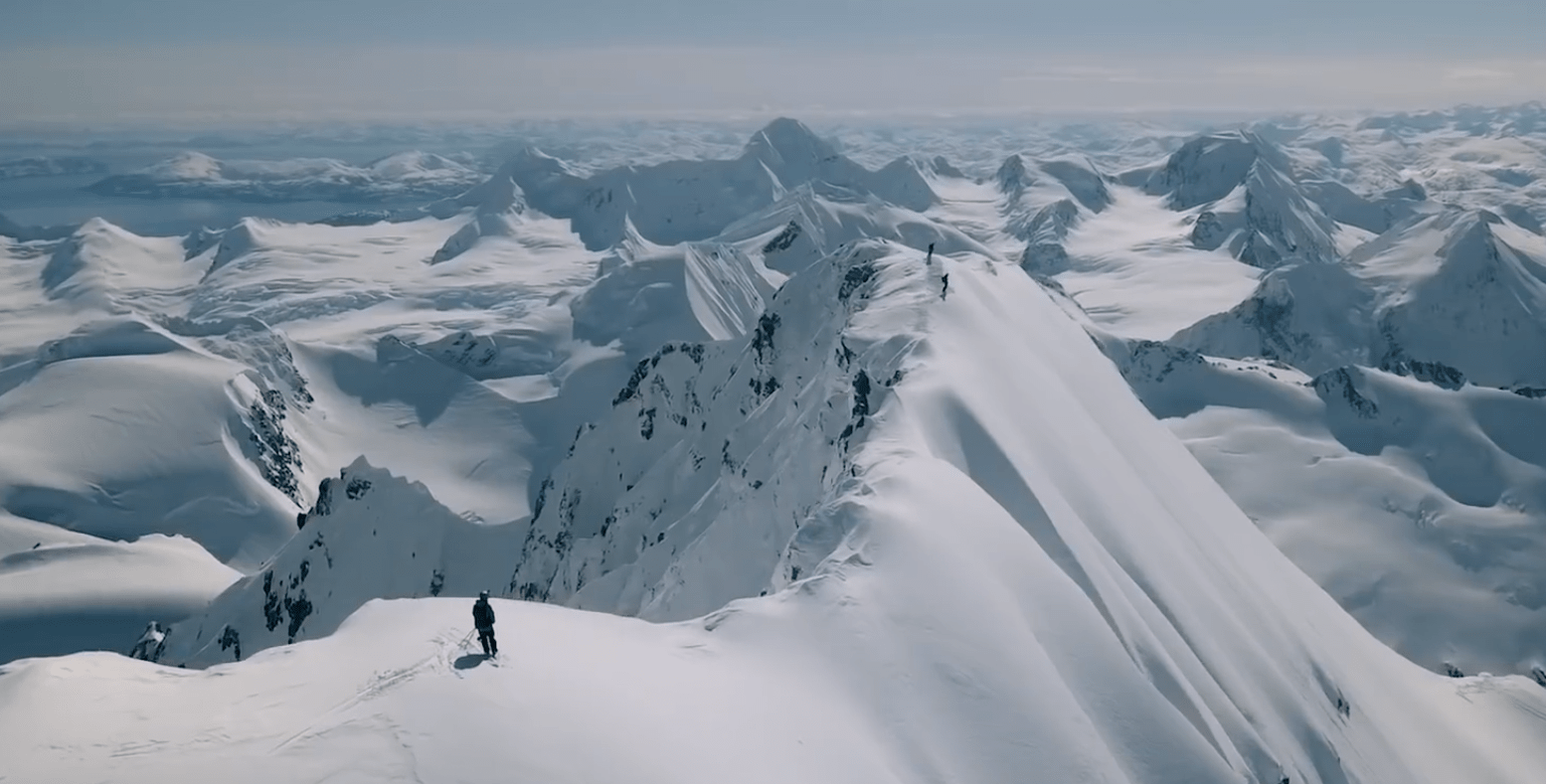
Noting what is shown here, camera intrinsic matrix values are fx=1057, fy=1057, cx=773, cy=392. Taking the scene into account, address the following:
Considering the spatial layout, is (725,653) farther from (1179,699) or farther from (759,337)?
(759,337)

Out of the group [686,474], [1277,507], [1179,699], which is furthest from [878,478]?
[1277,507]

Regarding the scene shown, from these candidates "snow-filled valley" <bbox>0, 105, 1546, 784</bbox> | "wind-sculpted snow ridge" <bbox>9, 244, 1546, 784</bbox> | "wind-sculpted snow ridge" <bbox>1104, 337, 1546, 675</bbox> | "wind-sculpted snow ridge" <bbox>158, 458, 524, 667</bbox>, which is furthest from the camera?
"wind-sculpted snow ridge" <bbox>1104, 337, 1546, 675</bbox>

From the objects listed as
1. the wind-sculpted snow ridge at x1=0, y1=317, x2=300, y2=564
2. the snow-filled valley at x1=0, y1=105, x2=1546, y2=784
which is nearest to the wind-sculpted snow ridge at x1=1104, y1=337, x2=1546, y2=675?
the snow-filled valley at x1=0, y1=105, x2=1546, y2=784

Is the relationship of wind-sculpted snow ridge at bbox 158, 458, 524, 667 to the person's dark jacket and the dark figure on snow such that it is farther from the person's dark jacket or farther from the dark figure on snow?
the person's dark jacket


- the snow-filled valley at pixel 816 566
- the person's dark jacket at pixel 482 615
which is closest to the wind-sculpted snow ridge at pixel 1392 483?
the snow-filled valley at pixel 816 566

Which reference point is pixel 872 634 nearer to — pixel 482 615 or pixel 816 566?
pixel 816 566

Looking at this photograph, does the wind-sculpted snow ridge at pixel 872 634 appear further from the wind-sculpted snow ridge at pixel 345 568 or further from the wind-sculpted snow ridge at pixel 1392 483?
the wind-sculpted snow ridge at pixel 1392 483

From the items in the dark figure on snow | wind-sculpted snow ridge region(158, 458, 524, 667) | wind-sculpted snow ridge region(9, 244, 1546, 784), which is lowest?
wind-sculpted snow ridge region(158, 458, 524, 667)
